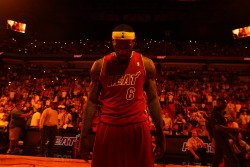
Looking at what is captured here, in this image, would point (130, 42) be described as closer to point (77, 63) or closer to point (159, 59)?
point (159, 59)

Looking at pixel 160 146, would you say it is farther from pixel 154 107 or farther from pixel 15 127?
pixel 15 127

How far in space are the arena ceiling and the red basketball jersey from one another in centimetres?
1913

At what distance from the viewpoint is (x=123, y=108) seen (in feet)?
7.31

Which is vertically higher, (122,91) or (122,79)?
(122,79)

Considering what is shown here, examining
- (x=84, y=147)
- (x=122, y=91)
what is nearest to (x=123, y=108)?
(x=122, y=91)

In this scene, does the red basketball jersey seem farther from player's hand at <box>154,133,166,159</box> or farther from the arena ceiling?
the arena ceiling

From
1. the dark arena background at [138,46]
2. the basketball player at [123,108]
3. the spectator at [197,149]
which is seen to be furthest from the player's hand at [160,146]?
the dark arena background at [138,46]

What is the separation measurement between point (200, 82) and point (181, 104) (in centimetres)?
560

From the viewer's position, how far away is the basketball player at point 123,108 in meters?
2.20

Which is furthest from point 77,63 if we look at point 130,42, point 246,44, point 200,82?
point 130,42

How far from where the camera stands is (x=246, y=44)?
72.2ft

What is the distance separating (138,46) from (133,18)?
3.46m

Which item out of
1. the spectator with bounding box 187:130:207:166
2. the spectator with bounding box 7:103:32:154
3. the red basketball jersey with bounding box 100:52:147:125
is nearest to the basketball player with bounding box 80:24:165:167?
the red basketball jersey with bounding box 100:52:147:125

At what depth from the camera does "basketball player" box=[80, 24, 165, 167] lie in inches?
86.4
